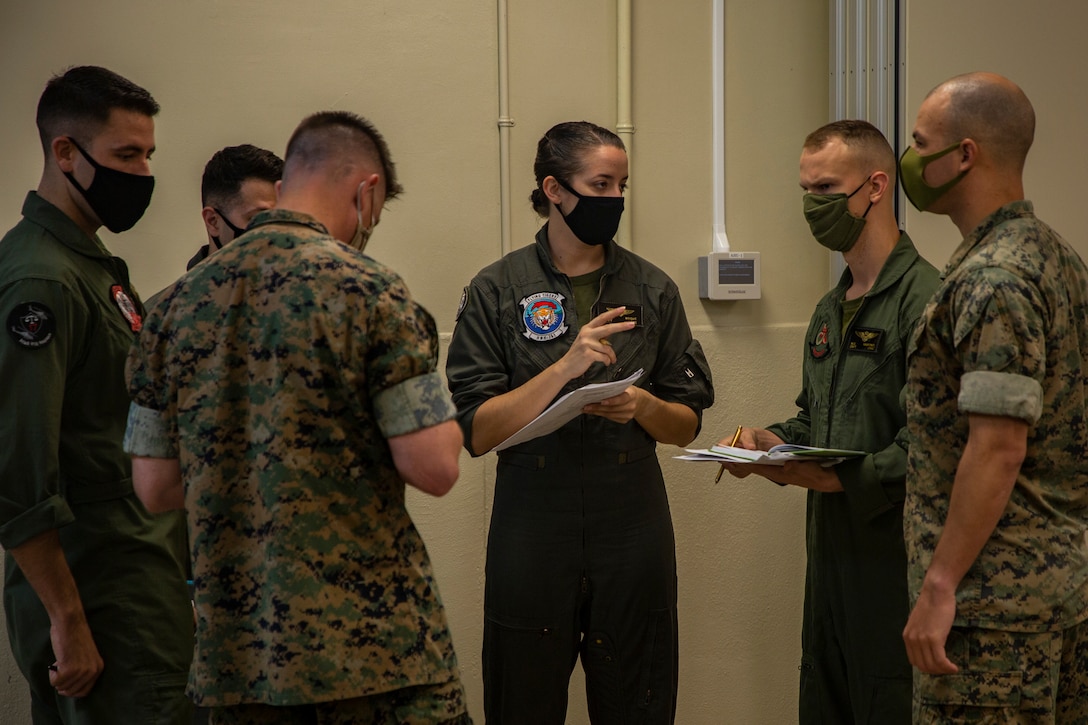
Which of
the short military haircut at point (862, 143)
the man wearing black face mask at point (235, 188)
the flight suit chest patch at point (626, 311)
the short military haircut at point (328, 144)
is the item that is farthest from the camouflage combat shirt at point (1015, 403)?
the man wearing black face mask at point (235, 188)

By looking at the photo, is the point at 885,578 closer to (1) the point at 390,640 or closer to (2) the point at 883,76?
(1) the point at 390,640

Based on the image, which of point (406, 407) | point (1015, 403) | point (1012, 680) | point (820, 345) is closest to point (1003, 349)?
point (1015, 403)

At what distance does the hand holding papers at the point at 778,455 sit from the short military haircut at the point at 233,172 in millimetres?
1417

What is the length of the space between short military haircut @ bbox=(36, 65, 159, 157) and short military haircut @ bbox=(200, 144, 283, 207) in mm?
533

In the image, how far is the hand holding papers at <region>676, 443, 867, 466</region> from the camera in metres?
2.25

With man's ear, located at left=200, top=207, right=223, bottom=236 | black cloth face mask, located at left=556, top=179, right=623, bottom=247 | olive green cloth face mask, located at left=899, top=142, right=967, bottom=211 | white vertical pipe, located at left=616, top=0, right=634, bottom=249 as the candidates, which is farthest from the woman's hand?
man's ear, located at left=200, top=207, right=223, bottom=236

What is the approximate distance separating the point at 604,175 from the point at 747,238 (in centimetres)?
103

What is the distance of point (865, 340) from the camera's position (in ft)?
7.95

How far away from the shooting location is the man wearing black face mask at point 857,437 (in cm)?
233

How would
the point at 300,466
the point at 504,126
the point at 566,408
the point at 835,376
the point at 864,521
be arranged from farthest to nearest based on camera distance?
the point at 504,126, the point at 835,376, the point at 864,521, the point at 566,408, the point at 300,466

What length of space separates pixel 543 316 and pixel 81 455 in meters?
1.15

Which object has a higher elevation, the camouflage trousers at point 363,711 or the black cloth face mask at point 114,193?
the black cloth face mask at point 114,193

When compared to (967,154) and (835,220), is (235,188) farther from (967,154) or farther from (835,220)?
(967,154)

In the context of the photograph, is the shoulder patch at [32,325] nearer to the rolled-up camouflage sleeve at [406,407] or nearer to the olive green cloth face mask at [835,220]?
the rolled-up camouflage sleeve at [406,407]
